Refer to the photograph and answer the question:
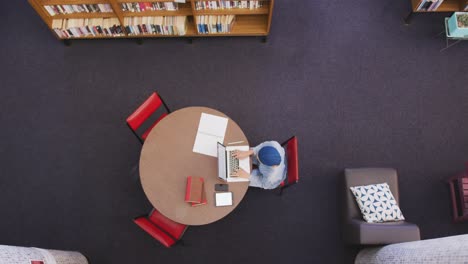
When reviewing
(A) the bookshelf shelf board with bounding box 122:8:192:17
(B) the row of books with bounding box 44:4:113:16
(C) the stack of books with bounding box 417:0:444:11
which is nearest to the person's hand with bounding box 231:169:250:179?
(A) the bookshelf shelf board with bounding box 122:8:192:17

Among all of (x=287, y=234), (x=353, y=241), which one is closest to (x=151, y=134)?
(x=287, y=234)

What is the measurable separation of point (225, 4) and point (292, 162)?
1.98 metres

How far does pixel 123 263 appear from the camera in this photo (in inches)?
144

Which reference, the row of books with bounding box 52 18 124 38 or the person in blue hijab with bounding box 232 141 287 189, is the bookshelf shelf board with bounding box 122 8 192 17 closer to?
the row of books with bounding box 52 18 124 38

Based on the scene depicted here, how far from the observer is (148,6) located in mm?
3900

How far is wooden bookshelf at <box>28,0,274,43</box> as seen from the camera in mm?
3809

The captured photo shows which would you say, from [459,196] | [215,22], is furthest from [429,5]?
[215,22]

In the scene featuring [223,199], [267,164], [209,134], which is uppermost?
[209,134]

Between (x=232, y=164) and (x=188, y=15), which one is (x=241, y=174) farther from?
(x=188, y=15)

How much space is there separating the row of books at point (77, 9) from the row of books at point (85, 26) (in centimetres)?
13

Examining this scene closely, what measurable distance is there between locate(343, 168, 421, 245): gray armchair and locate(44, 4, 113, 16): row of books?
3.25m

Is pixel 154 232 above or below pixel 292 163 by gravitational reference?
below

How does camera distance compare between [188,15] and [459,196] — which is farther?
[188,15]

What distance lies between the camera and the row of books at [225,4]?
3.82m
